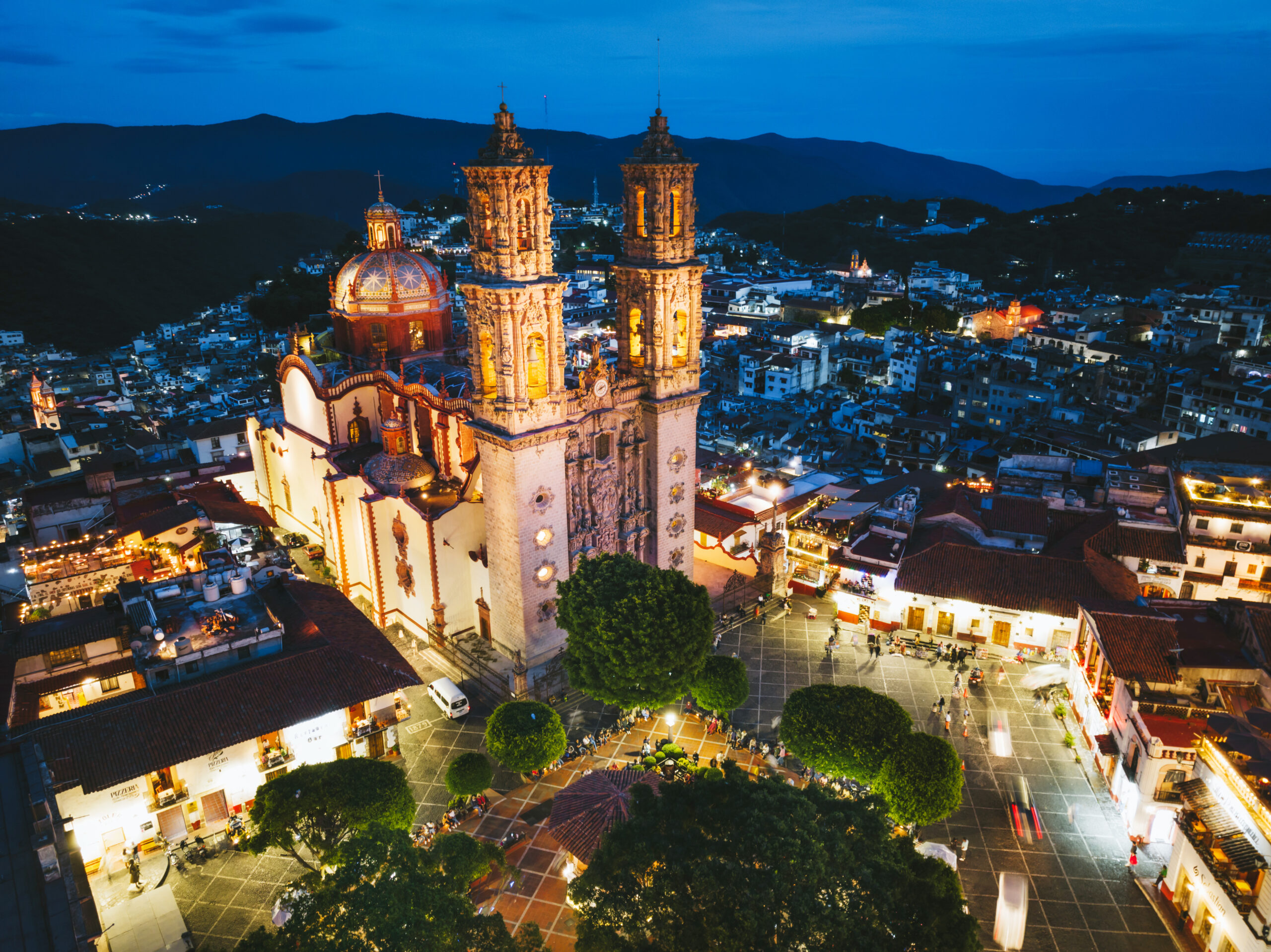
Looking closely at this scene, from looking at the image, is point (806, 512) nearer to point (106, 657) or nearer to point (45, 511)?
point (106, 657)

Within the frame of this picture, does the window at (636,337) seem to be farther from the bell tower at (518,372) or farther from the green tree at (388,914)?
the green tree at (388,914)

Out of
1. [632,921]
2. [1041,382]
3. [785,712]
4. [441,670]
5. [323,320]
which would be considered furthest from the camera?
[323,320]

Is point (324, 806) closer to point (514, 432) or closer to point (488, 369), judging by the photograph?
point (514, 432)

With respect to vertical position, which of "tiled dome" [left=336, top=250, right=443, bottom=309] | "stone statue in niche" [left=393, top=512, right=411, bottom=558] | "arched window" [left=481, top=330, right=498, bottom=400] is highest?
"tiled dome" [left=336, top=250, right=443, bottom=309]

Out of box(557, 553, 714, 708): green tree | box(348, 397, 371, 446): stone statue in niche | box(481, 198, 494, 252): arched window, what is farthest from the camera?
box(348, 397, 371, 446): stone statue in niche

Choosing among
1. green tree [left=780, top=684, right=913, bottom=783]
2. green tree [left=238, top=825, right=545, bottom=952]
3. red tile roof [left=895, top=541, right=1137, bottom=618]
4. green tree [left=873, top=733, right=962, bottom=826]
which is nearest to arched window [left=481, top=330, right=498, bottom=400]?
green tree [left=780, top=684, right=913, bottom=783]

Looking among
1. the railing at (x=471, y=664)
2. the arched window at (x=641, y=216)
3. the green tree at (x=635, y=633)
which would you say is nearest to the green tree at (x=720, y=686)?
the green tree at (x=635, y=633)

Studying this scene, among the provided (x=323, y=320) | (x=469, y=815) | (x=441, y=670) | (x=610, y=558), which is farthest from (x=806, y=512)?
(x=323, y=320)

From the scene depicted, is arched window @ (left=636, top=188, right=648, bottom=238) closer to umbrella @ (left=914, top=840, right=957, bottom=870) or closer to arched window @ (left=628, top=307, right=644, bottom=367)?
arched window @ (left=628, top=307, right=644, bottom=367)

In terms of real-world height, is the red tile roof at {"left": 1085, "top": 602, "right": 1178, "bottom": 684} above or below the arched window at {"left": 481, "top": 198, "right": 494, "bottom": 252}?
below
